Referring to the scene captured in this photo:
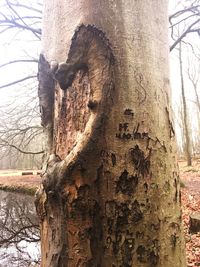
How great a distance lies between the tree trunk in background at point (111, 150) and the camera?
0.77 metres

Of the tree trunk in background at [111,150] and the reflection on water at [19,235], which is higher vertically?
the tree trunk in background at [111,150]

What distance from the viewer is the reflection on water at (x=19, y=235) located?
6117 mm

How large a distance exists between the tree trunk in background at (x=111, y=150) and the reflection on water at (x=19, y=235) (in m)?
5.47

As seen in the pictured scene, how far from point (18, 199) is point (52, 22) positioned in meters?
13.4

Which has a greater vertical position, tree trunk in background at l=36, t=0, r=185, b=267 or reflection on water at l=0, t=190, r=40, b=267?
tree trunk in background at l=36, t=0, r=185, b=267

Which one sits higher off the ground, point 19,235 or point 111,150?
point 111,150

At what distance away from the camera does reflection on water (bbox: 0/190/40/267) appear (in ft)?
20.1

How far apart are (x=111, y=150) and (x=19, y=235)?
26.0 feet

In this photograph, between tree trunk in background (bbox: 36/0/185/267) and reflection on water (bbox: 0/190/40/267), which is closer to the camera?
tree trunk in background (bbox: 36/0/185/267)

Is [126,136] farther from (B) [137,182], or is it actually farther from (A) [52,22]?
(A) [52,22]

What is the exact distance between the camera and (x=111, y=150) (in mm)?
789

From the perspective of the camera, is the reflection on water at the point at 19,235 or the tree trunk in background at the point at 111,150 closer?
the tree trunk in background at the point at 111,150

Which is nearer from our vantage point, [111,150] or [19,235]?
[111,150]

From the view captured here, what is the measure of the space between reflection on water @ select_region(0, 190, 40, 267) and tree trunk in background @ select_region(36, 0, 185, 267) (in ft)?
17.9
